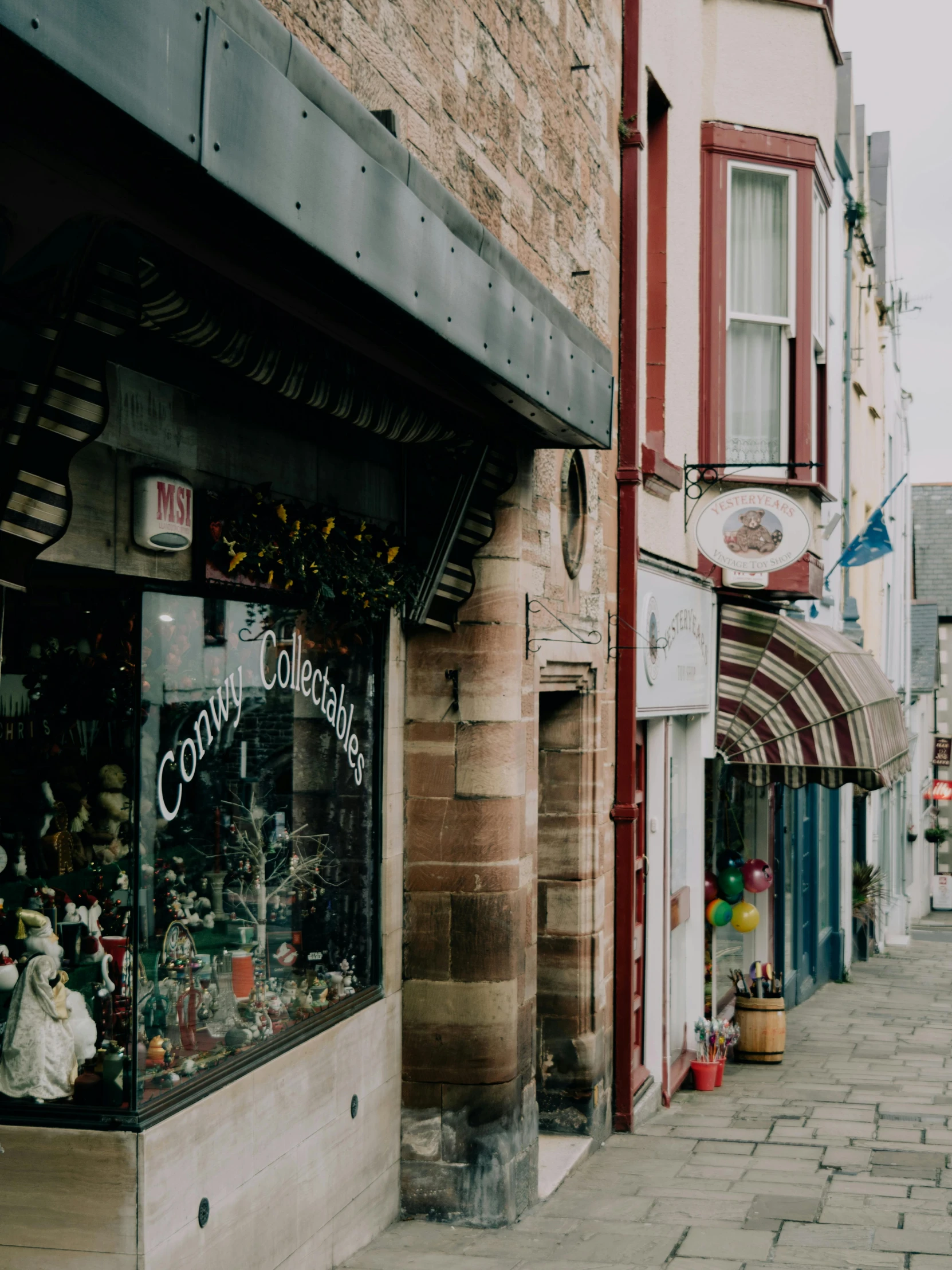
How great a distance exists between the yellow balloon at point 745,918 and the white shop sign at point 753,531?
10.4ft

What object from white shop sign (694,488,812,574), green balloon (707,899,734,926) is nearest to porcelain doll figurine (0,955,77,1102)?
white shop sign (694,488,812,574)

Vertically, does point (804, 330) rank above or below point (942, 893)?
above

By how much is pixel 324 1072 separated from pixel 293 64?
402cm

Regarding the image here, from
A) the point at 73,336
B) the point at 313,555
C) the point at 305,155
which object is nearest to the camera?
the point at 305,155

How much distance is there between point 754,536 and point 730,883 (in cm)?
325

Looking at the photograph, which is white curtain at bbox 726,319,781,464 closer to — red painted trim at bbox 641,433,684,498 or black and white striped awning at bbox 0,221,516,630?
red painted trim at bbox 641,433,684,498

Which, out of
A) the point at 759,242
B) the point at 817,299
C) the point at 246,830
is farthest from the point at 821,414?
the point at 246,830

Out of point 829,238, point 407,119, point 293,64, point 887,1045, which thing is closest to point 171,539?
point 293,64

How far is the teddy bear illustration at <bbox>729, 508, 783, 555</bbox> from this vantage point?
11.0m

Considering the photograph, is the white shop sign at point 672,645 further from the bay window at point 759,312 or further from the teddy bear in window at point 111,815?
A: the teddy bear in window at point 111,815

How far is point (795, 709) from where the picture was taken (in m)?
11.8

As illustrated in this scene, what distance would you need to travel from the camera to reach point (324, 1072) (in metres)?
6.02

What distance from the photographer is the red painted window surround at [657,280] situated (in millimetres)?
10500

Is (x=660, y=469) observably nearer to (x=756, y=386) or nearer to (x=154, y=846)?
(x=756, y=386)
